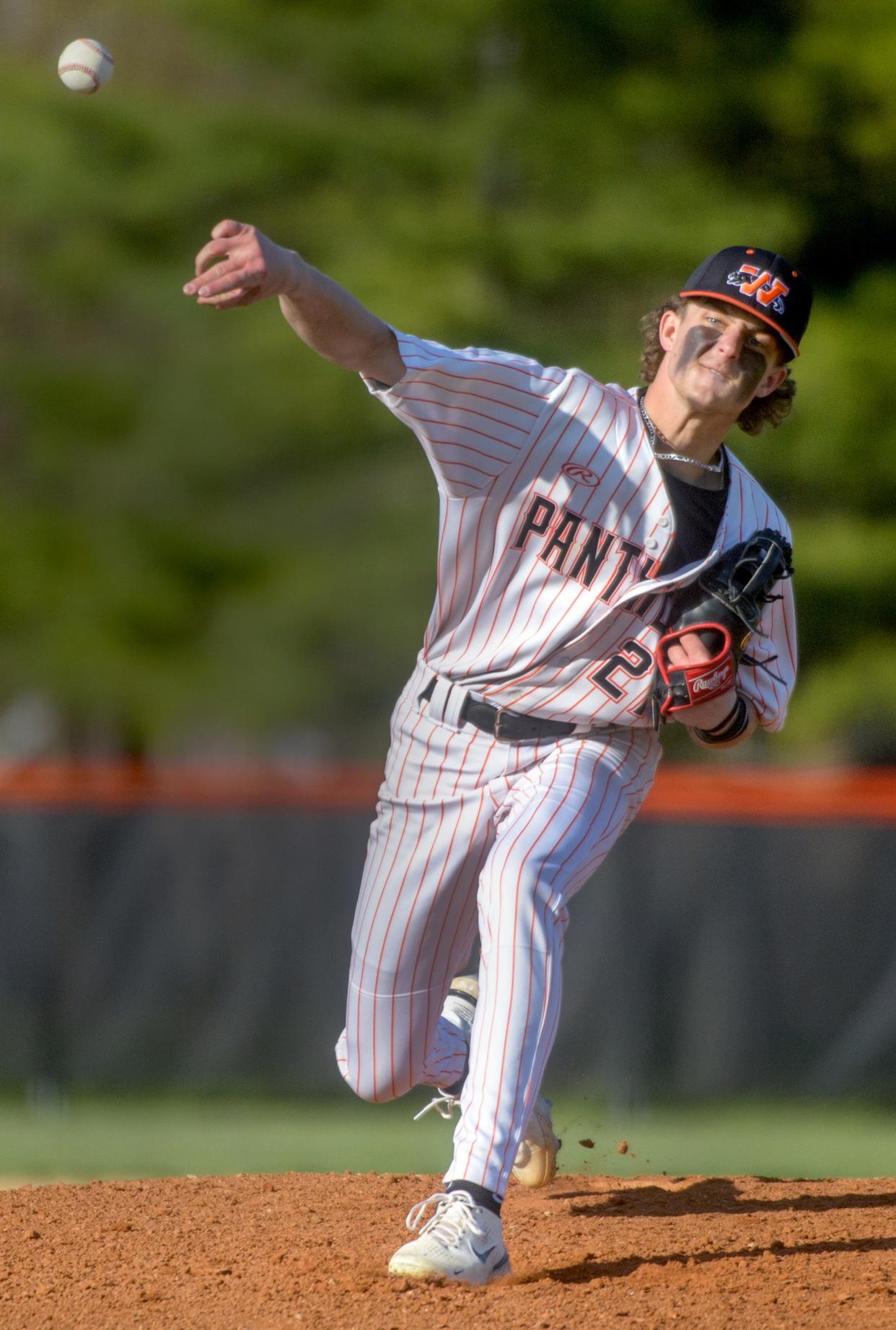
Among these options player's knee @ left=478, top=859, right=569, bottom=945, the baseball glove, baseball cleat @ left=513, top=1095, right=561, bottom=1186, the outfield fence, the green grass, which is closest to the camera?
player's knee @ left=478, top=859, right=569, bottom=945

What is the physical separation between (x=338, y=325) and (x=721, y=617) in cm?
86

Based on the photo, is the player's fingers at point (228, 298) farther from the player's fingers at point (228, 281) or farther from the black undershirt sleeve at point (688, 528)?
the black undershirt sleeve at point (688, 528)

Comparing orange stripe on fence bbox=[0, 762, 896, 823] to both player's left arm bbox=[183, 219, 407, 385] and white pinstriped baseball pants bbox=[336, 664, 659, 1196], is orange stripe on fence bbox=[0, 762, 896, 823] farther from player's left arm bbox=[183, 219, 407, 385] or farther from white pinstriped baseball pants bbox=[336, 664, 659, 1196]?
player's left arm bbox=[183, 219, 407, 385]

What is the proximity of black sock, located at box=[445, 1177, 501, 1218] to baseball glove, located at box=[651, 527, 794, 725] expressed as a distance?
0.89m

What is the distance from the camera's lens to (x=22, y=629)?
12320 mm

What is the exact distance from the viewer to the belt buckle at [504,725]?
9.90 ft

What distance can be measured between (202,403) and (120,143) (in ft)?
6.15

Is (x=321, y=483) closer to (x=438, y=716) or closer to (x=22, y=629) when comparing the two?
(x=22, y=629)

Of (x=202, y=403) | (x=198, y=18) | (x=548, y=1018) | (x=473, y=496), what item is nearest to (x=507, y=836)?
(x=548, y=1018)

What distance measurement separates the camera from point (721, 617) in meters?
2.94

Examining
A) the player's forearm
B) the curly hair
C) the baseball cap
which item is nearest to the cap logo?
the baseball cap

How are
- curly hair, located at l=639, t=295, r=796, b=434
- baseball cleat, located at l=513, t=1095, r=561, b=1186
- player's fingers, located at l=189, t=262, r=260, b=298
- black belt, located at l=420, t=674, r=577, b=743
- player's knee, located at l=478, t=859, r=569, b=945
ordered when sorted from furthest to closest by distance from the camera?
1. baseball cleat, located at l=513, t=1095, r=561, b=1186
2. curly hair, located at l=639, t=295, r=796, b=434
3. black belt, located at l=420, t=674, r=577, b=743
4. player's knee, located at l=478, t=859, r=569, b=945
5. player's fingers, located at l=189, t=262, r=260, b=298

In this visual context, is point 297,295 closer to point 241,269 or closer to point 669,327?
point 241,269

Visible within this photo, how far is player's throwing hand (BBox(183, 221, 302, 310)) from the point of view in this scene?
2.51 metres
